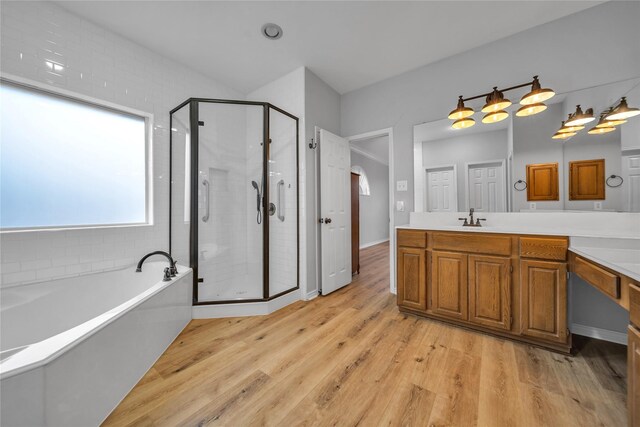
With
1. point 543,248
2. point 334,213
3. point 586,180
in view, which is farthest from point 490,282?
point 334,213

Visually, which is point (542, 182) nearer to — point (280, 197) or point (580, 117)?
point (580, 117)

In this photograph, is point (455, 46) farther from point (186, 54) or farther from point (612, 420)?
point (612, 420)

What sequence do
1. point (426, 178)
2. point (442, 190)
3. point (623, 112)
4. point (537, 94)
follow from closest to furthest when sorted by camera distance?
point (623, 112) → point (537, 94) → point (442, 190) → point (426, 178)

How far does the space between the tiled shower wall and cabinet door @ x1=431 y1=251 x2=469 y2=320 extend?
2.78 metres

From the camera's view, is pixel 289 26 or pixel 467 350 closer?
pixel 467 350

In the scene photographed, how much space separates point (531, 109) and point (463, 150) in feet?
1.94

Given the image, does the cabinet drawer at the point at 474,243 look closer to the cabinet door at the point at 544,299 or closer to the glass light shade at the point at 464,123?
the cabinet door at the point at 544,299

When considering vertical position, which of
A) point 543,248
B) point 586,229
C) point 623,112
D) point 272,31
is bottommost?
point 543,248

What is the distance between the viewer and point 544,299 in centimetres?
168

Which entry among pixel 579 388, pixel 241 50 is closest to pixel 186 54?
pixel 241 50

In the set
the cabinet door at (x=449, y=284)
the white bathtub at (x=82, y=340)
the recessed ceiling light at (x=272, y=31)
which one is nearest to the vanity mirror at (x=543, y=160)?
the cabinet door at (x=449, y=284)

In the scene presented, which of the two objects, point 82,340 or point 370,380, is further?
point 370,380

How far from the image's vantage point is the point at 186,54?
2543 mm

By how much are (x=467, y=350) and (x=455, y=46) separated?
2.88 metres
